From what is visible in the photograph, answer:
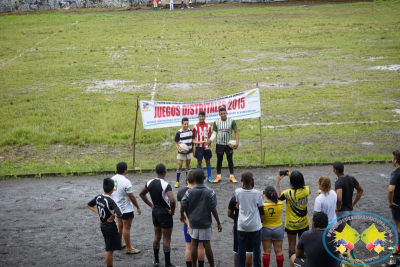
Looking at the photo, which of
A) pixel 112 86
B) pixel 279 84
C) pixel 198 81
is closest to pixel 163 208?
pixel 279 84

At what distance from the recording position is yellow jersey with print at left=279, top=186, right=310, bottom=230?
8.49 metres

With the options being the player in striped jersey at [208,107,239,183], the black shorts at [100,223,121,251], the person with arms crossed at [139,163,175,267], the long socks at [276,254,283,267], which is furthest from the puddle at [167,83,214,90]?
the long socks at [276,254,283,267]

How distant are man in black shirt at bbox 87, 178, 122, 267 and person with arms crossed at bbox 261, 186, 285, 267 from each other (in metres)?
2.56

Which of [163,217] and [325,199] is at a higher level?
[325,199]

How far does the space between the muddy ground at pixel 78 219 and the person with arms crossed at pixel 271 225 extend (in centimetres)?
106

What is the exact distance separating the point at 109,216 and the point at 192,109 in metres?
6.82

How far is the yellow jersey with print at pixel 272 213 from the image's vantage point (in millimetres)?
8258

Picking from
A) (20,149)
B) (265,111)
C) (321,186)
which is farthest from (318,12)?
(321,186)

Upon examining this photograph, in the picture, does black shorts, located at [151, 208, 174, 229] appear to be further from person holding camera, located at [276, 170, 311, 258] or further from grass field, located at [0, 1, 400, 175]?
grass field, located at [0, 1, 400, 175]

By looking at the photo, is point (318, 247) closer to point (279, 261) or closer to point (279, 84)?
point (279, 261)

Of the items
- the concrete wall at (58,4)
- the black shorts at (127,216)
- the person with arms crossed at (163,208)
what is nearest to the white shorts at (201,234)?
the person with arms crossed at (163,208)

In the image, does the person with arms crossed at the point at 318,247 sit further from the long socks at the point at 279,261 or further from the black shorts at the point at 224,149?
the black shorts at the point at 224,149

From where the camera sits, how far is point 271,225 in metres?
8.37

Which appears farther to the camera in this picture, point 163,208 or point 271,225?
point 163,208
